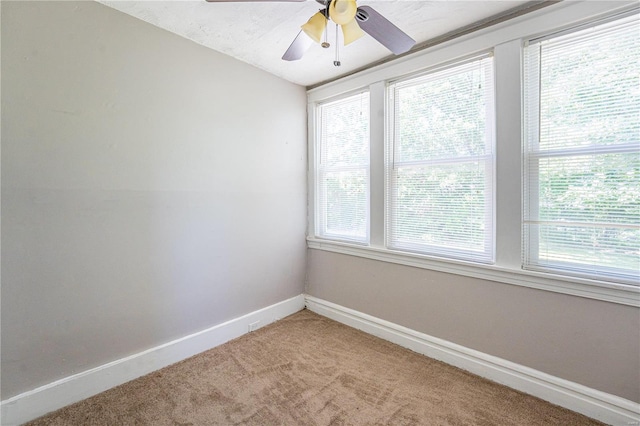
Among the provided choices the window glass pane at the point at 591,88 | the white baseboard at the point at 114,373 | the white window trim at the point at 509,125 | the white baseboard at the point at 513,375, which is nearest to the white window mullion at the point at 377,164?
the white window trim at the point at 509,125

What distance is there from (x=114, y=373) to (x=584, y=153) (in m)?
3.37

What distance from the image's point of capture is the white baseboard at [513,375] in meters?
1.62

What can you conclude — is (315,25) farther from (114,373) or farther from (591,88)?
(114,373)

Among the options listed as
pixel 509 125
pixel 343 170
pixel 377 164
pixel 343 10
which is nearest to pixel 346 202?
pixel 343 170

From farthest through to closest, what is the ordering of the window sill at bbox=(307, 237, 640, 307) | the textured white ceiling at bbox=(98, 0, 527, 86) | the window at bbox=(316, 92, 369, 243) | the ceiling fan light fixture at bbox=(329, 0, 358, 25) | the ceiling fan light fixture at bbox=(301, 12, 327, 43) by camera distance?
the window at bbox=(316, 92, 369, 243) → the textured white ceiling at bbox=(98, 0, 527, 86) → the window sill at bbox=(307, 237, 640, 307) → the ceiling fan light fixture at bbox=(301, 12, 327, 43) → the ceiling fan light fixture at bbox=(329, 0, 358, 25)

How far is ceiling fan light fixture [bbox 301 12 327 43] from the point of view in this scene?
1.51 meters

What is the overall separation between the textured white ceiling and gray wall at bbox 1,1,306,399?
0.50ft

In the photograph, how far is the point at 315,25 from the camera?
1518mm

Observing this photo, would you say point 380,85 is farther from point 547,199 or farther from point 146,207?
point 146,207

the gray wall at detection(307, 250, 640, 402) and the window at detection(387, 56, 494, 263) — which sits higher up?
the window at detection(387, 56, 494, 263)

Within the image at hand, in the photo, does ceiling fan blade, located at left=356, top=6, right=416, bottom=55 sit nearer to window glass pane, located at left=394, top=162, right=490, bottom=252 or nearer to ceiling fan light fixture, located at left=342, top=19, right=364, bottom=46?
ceiling fan light fixture, located at left=342, top=19, right=364, bottom=46

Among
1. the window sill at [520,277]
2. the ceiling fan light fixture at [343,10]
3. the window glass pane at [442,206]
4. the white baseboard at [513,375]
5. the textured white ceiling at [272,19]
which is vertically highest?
the textured white ceiling at [272,19]

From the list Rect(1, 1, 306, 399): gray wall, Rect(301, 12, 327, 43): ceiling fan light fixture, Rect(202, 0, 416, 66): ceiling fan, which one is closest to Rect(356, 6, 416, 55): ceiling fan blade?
Rect(202, 0, 416, 66): ceiling fan

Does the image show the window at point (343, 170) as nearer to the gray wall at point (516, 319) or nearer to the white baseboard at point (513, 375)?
the gray wall at point (516, 319)
